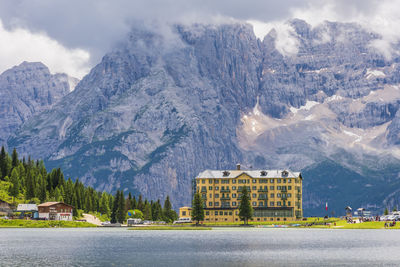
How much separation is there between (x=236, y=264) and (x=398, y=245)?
54.6m

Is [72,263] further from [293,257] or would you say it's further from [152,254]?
[293,257]

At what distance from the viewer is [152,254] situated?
13525 centimetres

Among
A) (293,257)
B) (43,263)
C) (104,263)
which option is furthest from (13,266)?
(293,257)

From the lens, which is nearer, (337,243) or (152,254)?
(152,254)

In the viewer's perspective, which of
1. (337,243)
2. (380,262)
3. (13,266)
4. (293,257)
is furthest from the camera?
(337,243)

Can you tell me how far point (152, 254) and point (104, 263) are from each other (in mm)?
19624

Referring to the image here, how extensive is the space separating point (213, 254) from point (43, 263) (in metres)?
33.9

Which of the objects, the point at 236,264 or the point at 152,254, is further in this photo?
the point at 152,254

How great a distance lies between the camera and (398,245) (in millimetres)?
156500

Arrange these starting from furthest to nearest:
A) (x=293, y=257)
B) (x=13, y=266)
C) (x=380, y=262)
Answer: (x=293, y=257) → (x=380, y=262) → (x=13, y=266)

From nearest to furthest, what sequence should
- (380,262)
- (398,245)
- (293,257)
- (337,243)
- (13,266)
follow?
(13,266)
(380,262)
(293,257)
(398,245)
(337,243)

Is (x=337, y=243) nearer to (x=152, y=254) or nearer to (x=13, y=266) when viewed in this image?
(x=152, y=254)

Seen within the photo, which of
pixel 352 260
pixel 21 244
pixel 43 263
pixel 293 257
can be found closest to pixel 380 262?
pixel 352 260

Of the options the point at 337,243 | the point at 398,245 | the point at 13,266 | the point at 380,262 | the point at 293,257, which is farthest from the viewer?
the point at 337,243
